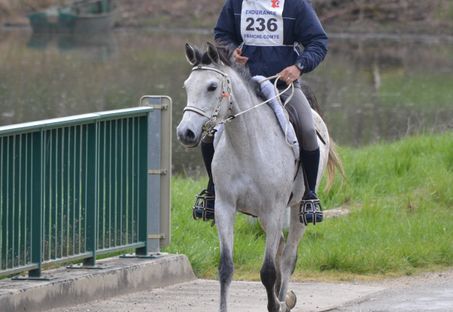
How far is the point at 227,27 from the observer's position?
903cm

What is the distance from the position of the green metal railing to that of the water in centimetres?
842

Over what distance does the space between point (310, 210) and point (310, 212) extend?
0.03 metres

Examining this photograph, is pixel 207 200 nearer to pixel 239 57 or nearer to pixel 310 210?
pixel 310 210

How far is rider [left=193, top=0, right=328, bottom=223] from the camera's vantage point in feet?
28.9

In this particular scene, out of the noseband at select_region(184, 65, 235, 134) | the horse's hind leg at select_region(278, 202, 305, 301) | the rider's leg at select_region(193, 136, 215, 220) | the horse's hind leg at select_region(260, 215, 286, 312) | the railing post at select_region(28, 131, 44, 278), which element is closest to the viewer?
the noseband at select_region(184, 65, 235, 134)

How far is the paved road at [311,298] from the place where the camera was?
8969 mm

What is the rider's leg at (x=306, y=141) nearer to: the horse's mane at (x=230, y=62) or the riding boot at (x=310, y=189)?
the riding boot at (x=310, y=189)

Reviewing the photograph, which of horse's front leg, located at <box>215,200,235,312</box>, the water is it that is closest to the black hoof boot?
horse's front leg, located at <box>215,200,235,312</box>

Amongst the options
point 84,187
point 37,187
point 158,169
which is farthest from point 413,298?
point 37,187

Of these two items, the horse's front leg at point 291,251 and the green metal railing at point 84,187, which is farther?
the horse's front leg at point 291,251

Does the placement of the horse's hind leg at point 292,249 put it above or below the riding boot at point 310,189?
below

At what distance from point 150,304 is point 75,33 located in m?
45.2

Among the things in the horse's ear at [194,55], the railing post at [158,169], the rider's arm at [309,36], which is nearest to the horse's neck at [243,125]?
the horse's ear at [194,55]

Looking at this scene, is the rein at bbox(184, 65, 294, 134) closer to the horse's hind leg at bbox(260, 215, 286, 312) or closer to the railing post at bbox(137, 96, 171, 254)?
the horse's hind leg at bbox(260, 215, 286, 312)
